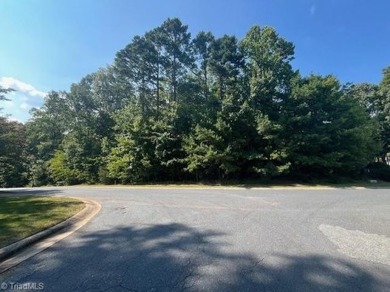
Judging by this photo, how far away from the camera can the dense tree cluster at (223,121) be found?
20.7 m

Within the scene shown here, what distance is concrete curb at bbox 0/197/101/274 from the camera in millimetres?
4410

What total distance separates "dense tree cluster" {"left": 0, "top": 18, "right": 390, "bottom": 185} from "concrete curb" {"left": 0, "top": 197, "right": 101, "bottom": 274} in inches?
553

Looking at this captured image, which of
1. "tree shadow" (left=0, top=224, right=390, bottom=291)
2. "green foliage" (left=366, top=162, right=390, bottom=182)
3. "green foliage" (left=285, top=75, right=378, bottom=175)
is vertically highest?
"green foliage" (left=285, top=75, right=378, bottom=175)

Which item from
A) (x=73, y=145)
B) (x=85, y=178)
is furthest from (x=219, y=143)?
(x=73, y=145)

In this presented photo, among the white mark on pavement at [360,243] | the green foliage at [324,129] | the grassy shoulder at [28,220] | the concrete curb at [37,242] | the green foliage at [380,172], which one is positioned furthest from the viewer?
the green foliage at [380,172]

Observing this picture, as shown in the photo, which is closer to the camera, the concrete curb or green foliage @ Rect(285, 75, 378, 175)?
the concrete curb

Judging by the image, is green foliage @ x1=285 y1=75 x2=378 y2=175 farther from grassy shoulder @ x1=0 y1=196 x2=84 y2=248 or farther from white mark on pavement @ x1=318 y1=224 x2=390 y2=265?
grassy shoulder @ x1=0 y1=196 x2=84 y2=248

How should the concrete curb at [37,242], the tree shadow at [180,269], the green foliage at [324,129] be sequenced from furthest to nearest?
the green foliage at [324,129], the concrete curb at [37,242], the tree shadow at [180,269]

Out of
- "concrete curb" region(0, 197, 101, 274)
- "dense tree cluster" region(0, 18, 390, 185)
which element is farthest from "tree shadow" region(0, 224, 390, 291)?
"dense tree cluster" region(0, 18, 390, 185)

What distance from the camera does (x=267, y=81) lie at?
21625 mm

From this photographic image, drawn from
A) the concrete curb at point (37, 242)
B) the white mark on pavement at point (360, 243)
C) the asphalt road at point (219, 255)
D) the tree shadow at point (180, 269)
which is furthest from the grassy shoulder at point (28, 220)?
the white mark on pavement at point (360, 243)

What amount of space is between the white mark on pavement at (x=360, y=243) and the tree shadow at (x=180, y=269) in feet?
1.81

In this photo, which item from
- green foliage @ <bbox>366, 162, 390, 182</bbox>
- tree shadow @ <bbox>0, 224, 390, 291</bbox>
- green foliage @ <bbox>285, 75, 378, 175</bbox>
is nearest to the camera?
tree shadow @ <bbox>0, 224, 390, 291</bbox>

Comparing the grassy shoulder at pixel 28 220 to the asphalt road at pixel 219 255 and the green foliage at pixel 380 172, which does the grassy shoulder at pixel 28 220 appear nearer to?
the asphalt road at pixel 219 255
